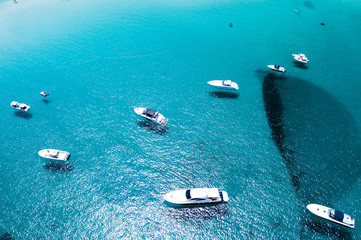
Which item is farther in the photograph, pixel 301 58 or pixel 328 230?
pixel 301 58

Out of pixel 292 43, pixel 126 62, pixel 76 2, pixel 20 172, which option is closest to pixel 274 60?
pixel 292 43

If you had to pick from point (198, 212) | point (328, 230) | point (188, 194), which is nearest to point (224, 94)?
point (188, 194)

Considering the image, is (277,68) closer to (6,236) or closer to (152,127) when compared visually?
(152,127)

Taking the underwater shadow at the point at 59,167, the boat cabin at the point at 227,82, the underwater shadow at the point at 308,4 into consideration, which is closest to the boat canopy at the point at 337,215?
the boat cabin at the point at 227,82

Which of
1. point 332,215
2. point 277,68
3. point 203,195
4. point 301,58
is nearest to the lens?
point 332,215

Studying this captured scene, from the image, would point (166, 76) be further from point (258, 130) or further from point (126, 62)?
point (258, 130)
